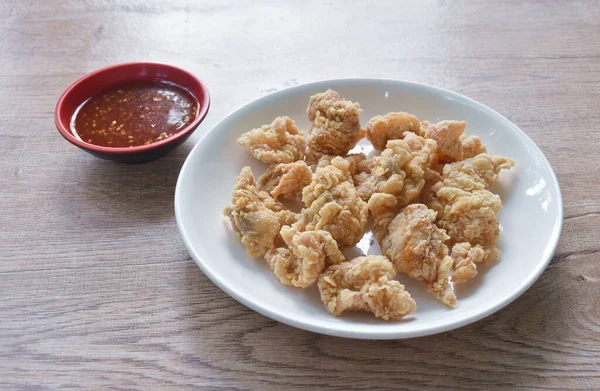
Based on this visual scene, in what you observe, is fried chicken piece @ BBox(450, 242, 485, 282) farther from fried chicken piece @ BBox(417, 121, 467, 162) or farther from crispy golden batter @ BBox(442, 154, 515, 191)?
fried chicken piece @ BBox(417, 121, 467, 162)

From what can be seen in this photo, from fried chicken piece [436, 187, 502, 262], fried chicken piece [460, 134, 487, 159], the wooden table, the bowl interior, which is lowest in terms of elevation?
the wooden table

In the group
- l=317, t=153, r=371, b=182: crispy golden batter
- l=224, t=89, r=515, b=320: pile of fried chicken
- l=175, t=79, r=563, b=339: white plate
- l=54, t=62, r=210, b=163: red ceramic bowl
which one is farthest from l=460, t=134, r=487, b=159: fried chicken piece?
l=54, t=62, r=210, b=163: red ceramic bowl

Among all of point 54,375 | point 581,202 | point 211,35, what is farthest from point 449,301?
point 211,35

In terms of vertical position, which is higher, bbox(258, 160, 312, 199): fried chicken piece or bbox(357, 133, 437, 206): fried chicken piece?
bbox(357, 133, 437, 206): fried chicken piece

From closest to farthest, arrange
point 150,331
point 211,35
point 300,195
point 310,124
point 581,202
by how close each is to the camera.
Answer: point 150,331
point 300,195
point 581,202
point 310,124
point 211,35

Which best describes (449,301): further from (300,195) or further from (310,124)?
(310,124)

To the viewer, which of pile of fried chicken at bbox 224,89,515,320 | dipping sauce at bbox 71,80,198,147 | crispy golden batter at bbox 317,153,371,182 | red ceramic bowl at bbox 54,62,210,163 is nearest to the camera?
pile of fried chicken at bbox 224,89,515,320

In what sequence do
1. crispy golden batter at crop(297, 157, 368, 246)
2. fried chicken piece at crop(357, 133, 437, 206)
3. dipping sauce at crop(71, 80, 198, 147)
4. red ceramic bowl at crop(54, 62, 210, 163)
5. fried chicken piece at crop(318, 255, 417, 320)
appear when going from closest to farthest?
fried chicken piece at crop(318, 255, 417, 320)
crispy golden batter at crop(297, 157, 368, 246)
fried chicken piece at crop(357, 133, 437, 206)
red ceramic bowl at crop(54, 62, 210, 163)
dipping sauce at crop(71, 80, 198, 147)
